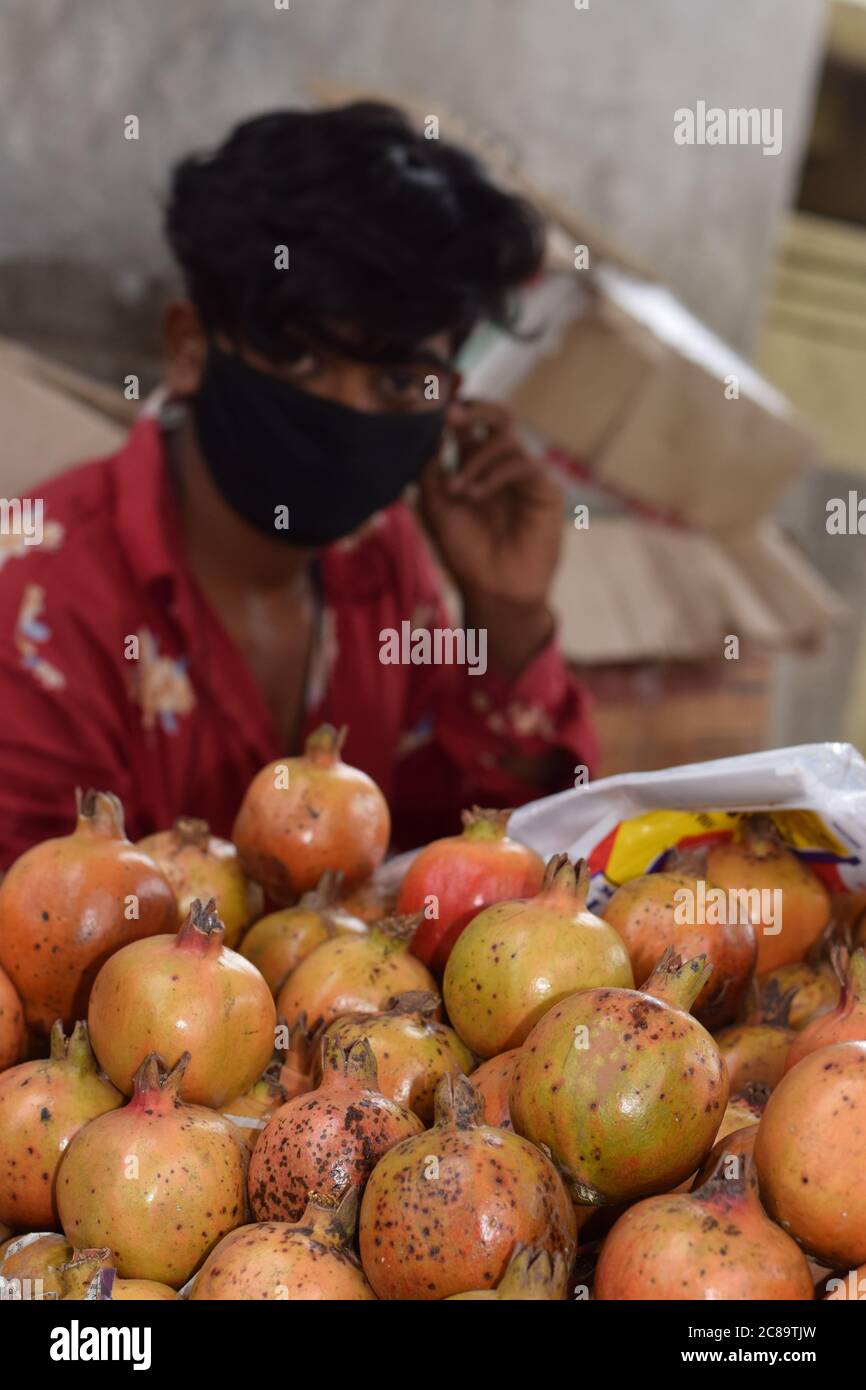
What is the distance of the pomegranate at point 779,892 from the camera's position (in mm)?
1096

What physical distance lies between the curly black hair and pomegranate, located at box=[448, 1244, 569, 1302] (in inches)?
57.4

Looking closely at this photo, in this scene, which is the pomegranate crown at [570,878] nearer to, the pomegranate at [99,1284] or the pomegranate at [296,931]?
the pomegranate at [296,931]

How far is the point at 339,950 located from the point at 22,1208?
0.29 meters

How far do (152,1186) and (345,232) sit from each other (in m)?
1.49

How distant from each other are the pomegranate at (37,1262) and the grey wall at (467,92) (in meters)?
2.44

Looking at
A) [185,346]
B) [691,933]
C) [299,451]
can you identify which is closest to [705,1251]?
[691,933]

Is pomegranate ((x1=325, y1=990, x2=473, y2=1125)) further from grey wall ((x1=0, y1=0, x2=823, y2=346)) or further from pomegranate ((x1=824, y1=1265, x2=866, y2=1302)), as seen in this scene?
grey wall ((x1=0, y1=0, x2=823, y2=346))

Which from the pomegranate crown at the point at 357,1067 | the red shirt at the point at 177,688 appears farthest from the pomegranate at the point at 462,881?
the red shirt at the point at 177,688

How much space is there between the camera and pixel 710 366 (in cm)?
307

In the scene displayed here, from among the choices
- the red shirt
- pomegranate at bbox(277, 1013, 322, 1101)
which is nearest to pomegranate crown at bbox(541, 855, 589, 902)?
pomegranate at bbox(277, 1013, 322, 1101)

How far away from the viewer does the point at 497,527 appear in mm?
2395

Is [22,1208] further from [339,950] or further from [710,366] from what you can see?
[710,366]

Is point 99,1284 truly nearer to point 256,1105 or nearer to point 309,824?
point 256,1105

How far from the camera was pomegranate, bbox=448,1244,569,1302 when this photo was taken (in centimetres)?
67
